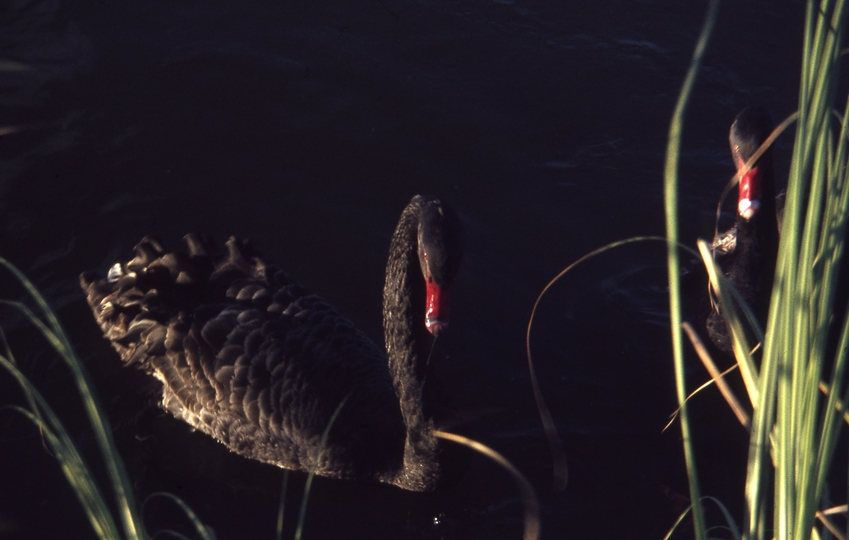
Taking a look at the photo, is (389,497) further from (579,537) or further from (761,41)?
(761,41)

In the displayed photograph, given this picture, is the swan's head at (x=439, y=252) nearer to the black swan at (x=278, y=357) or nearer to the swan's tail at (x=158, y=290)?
the black swan at (x=278, y=357)

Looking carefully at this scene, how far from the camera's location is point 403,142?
693 cm

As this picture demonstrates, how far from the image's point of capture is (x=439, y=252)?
354 centimetres

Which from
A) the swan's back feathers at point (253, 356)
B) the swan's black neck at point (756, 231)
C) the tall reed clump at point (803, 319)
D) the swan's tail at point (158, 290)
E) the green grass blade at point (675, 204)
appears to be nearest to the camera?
the green grass blade at point (675, 204)

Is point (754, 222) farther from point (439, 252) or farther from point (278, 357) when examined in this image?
point (278, 357)

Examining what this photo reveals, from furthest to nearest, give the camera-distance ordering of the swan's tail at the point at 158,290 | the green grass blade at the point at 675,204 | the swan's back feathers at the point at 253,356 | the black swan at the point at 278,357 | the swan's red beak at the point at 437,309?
the swan's tail at the point at 158,290 < the swan's back feathers at the point at 253,356 < the black swan at the point at 278,357 < the swan's red beak at the point at 437,309 < the green grass blade at the point at 675,204

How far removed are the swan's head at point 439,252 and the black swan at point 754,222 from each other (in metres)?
2.18

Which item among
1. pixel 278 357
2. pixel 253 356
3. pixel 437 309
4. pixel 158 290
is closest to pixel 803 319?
pixel 437 309

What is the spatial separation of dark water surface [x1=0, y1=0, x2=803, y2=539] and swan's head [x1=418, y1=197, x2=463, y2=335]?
1352 mm

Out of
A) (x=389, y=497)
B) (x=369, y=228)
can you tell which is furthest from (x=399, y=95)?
(x=389, y=497)

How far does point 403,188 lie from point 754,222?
2.76m

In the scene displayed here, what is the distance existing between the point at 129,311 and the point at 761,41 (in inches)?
261

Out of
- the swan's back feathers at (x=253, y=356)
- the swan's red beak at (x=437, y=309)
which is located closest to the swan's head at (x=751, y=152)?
the swan's red beak at (x=437, y=309)

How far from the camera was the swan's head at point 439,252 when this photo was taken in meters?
3.56
